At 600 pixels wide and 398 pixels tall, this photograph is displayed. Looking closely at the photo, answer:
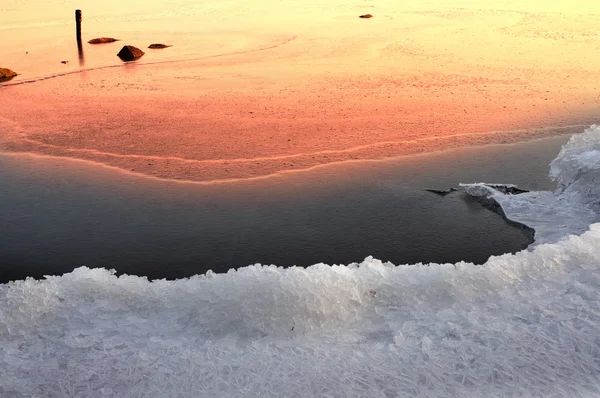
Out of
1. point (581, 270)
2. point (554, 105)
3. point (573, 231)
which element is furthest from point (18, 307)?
point (554, 105)

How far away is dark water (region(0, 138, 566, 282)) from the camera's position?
559 cm

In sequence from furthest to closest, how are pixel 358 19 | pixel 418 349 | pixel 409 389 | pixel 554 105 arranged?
pixel 358 19 → pixel 554 105 → pixel 418 349 → pixel 409 389

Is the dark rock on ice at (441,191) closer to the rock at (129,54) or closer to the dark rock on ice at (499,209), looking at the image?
the dark rock on ice at (499,209)

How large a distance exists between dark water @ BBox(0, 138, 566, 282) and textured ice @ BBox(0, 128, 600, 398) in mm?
631

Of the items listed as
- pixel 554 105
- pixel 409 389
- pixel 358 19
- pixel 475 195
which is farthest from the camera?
pixel 358 19

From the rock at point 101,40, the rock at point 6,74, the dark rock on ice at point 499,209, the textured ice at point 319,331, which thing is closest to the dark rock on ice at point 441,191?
the dark rock on ice at point 499,209

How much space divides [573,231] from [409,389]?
9.94 feet

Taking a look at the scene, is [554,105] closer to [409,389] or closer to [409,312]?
[409,312]

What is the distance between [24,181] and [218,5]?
18121 millimetres

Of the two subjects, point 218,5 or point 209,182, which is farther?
point 218,5

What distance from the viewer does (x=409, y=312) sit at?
455 centimetres

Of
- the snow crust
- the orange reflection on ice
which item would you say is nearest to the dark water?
the snow crust

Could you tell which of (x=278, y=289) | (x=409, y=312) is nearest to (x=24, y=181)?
(x=278, y=289)

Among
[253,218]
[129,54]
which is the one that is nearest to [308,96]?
[253,218]
